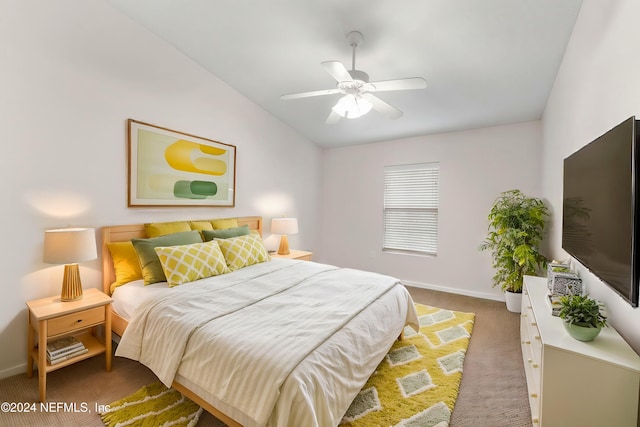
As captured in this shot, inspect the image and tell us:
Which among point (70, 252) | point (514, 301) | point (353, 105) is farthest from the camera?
point (514, 301)

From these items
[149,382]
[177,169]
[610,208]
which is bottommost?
[149,382]

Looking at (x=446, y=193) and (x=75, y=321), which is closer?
(x=75, y=321)

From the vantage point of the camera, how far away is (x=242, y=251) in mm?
2982

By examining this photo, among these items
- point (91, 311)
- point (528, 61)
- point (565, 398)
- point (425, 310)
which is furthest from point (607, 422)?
point (91, 311)

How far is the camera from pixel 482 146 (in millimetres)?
3926

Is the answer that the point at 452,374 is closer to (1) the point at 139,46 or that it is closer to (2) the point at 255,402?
(2) the point at 255,402

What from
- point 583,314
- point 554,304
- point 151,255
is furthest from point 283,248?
point 583,314

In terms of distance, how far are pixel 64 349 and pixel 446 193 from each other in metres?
4.47

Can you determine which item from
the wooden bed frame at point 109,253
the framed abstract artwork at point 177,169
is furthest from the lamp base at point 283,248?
the wooden bed frame at point 109,253

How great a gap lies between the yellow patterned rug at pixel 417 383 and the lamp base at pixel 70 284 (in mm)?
2146

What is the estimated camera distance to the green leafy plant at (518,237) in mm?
3164

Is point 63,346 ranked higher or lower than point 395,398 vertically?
higher

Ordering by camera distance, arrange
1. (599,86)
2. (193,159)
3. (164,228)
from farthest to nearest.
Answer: (193,159) → (164,228) → (599,86)

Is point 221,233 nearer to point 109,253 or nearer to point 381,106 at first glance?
point 109,253
